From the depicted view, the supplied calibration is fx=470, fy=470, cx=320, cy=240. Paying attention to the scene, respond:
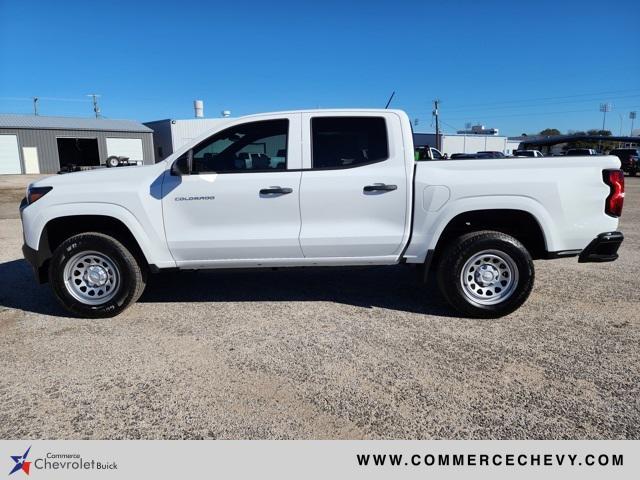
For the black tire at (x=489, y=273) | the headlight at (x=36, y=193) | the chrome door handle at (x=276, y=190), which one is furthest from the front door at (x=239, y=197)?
the black tire at (x=489, y=273)

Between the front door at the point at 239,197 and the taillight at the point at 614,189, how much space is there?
273 centimetres

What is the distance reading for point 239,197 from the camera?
4277 millimetres

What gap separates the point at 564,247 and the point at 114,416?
12.7 feet

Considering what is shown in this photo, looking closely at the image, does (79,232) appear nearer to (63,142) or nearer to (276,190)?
(276,190)

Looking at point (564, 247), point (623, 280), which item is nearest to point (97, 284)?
point (564, 247)

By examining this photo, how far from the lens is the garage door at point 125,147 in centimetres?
3975

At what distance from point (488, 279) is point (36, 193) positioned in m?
4.29

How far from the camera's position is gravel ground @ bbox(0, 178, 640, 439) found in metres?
2.75

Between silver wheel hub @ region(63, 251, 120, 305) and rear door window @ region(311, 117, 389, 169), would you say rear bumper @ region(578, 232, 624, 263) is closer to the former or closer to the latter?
rear door window @ region(311, 117, 389, 169)

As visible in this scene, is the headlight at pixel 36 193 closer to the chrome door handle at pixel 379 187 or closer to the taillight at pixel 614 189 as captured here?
the chrome door handle at pixel 379 187

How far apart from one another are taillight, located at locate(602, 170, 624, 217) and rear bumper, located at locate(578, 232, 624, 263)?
8.9 inches
